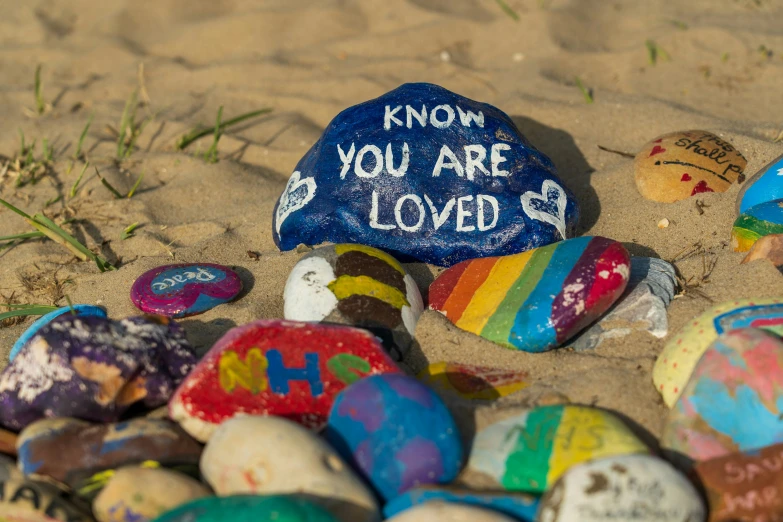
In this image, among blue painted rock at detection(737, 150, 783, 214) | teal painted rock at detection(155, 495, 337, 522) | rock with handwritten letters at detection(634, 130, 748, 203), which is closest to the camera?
teal painted rock at detection(155, 495, 337, 522)

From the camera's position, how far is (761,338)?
2.06m

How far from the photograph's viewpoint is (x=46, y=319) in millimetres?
2787

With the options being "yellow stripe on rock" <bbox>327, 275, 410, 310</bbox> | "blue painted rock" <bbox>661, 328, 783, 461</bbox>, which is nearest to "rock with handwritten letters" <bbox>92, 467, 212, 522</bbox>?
"yellow stripe on rock" <bbox>327, 275, 410, 310</bbox>

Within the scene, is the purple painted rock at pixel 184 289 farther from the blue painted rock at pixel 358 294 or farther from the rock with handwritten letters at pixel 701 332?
the rock with handwritten letters at pixel 701 332

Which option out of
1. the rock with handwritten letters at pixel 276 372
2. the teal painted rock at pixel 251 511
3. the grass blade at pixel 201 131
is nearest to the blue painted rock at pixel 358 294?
the rock with handwritten letters at pixel 276 372

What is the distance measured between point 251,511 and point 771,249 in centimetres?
195

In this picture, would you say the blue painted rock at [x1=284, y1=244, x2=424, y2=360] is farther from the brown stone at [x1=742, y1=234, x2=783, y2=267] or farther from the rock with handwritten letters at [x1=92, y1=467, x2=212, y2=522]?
the brown stone at [x1=742, y1=234, x2=783, y2=267]

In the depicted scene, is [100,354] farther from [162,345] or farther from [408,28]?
[408,28]

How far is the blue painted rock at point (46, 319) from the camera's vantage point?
8.73 ft

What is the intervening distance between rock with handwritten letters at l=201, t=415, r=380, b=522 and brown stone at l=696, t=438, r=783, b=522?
0.78 m

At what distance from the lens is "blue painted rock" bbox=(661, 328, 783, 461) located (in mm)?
1983

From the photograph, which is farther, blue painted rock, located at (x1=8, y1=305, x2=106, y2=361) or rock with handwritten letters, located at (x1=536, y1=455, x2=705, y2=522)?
blue painted rock, located at (x1=8, y1=305, x2=106, y2=361)

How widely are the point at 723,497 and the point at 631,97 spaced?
307 cm

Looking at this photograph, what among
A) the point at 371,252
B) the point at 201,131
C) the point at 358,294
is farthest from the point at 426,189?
the point at 201,131
